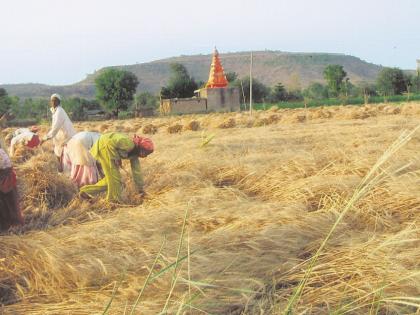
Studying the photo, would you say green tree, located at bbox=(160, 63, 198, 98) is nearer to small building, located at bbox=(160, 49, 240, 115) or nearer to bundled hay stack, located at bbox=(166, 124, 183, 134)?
small building, located at bbox=(160, 49, 240, 115)

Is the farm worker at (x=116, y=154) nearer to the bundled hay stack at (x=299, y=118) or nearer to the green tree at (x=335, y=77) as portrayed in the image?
the bundled hay stack at (x=299, y=118)

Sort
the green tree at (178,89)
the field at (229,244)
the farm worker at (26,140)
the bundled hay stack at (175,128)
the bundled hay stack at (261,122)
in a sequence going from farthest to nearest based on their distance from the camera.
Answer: the green tree at (178,89)
the bundled hay stack at (261,122)
the bundled hay stack at (175,128)
the farm worker at (26,140)
the field at (229,244)

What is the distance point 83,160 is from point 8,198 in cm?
137

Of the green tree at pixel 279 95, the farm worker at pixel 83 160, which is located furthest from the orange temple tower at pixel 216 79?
the farm worker at pixel 83 160

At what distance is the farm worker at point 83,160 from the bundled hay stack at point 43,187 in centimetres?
12

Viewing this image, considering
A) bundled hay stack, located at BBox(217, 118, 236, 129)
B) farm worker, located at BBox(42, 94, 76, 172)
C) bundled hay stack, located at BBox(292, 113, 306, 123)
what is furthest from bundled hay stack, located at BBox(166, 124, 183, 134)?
farm worker, located at BBox(42, 94, 76, 172)

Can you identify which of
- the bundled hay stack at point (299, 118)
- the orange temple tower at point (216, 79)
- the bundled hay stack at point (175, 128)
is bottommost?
the bundled hay stack at point (175, 128)

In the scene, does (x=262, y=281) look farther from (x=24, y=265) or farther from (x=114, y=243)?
(x=24, y=265)

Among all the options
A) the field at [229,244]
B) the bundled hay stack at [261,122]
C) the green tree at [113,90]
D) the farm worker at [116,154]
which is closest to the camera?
the field at [229,244]

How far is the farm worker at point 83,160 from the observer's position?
18.7ft

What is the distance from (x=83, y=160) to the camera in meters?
5.71

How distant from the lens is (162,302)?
2383 millimetres

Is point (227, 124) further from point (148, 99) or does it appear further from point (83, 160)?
point (148, 99)

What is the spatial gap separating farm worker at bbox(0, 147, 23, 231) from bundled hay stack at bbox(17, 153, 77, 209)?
756 millimetres
